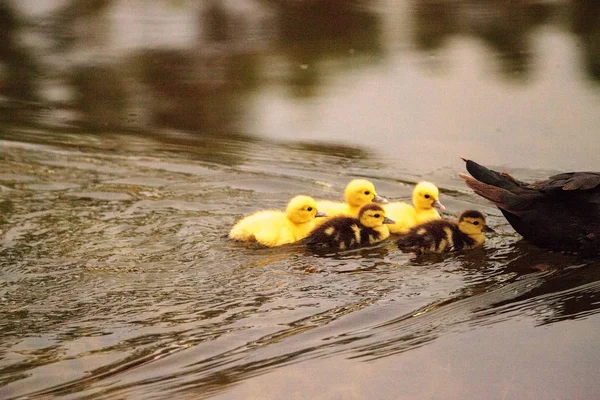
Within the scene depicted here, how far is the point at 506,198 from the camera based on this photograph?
531 cm

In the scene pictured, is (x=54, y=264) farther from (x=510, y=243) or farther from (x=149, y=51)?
(x=149, y=51)

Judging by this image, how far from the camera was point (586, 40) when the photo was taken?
8.83 m

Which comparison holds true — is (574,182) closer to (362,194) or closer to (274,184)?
(362,194)

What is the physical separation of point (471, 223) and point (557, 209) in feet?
1.41

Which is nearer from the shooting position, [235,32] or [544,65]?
[544,65]

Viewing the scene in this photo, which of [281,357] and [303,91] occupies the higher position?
[303,91]

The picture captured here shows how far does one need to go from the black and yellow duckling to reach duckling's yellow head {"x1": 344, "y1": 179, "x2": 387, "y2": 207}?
619 mm

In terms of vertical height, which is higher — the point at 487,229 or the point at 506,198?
the point at 506,198

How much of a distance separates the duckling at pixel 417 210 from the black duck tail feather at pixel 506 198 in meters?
0.40

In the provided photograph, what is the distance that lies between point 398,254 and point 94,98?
12.2 feet

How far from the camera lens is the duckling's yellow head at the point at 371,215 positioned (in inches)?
216

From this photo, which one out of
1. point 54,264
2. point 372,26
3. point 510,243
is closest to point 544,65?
point 372,26

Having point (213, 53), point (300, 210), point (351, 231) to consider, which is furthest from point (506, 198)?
point (213, 53)

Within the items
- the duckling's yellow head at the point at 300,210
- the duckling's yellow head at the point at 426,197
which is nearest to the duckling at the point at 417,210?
the duckling's yellow head at the point at 426,197
